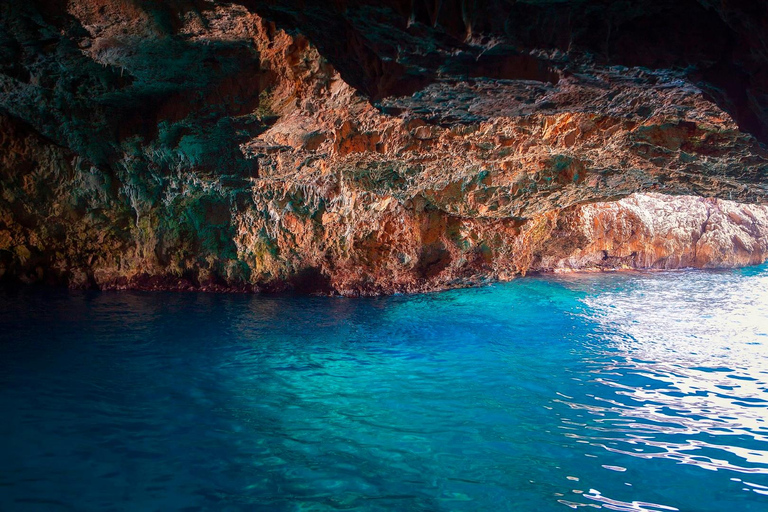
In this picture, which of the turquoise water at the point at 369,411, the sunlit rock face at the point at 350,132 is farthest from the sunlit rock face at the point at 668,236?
the turquoise water at the point at 369,411

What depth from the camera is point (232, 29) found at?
5.94 m

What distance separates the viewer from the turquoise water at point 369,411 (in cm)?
430

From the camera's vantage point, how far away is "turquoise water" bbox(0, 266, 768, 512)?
430 centimetres

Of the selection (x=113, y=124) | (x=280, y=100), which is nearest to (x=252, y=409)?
(x=280, y=100)

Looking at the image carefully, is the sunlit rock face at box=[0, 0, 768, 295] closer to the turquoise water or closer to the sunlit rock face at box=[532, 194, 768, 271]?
the sunlit rock face at box=[532, 194, 768, 271]

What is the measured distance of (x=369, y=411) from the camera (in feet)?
19.5

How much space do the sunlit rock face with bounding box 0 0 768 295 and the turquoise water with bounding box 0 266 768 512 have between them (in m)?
2.46

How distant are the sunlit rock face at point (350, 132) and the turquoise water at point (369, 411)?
2456mm

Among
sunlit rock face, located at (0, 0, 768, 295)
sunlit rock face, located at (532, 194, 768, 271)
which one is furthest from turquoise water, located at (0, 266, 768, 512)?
sunlit rock face, located at (532, 194, 768, 271)

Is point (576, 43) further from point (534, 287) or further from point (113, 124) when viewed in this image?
point (534, 287)

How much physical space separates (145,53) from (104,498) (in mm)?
5792

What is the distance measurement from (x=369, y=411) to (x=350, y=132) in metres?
5.50

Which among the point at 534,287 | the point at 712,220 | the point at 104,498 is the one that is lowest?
the point at 104,498

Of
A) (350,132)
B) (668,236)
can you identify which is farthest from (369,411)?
(668,236)
